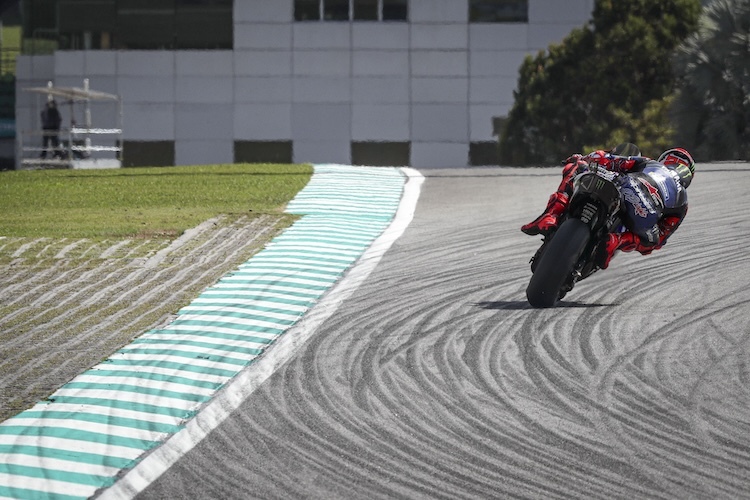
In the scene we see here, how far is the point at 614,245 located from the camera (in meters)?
10.3

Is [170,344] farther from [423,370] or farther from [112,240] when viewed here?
[112,240]

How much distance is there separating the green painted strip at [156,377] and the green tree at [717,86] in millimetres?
24564

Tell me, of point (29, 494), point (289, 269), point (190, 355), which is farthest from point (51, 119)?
point (29, 494)

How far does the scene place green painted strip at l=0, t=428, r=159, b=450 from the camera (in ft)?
23.4

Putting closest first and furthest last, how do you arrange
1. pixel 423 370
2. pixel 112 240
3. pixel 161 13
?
pixel 423 370, pixel 112 240, pixel 161 13

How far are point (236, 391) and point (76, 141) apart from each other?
38225 mm

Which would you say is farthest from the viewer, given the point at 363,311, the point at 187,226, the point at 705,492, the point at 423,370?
the point at 187,226

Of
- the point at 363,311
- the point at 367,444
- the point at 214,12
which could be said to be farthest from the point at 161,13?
the point at 367,444

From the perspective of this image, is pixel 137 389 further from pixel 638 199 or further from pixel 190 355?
pixel 638 199

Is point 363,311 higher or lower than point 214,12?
lower

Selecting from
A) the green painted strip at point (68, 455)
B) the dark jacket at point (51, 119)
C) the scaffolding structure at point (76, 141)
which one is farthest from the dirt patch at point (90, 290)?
the dark jacket at point (51, 119)

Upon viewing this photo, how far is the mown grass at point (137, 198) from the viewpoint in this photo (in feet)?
56.9

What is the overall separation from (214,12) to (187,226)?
30.4 metres

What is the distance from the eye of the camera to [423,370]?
8.55m
